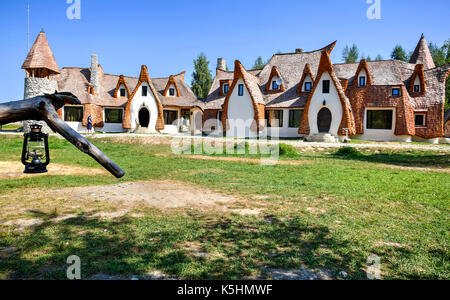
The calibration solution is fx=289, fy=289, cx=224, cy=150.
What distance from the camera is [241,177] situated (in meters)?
10.8

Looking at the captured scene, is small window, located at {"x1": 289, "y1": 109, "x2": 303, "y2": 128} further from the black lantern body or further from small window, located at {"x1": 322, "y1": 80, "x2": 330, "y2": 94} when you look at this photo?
the black lantern body

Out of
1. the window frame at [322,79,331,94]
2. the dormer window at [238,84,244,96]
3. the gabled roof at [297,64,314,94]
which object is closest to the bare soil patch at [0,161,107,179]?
the dormer window at [238,84,244,96]

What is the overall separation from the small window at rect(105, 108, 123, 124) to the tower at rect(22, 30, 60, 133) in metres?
6.53

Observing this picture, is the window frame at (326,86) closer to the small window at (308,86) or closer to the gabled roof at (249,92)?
the small window at (308,86)

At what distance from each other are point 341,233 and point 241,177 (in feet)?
19.0

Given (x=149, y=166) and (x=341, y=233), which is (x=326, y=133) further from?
(x=341, y=233)

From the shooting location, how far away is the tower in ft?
97.0

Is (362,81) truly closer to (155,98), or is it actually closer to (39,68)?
(155,98)

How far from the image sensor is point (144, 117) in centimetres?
3538

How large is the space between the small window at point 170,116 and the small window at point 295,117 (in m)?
15.0

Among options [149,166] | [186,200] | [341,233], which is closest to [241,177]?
[186,200]

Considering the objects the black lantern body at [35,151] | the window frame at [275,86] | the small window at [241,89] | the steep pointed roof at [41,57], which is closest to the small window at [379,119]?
the window frame at [275,86]

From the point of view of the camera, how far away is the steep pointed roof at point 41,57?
29734 mm

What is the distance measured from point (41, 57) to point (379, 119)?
34578mm
